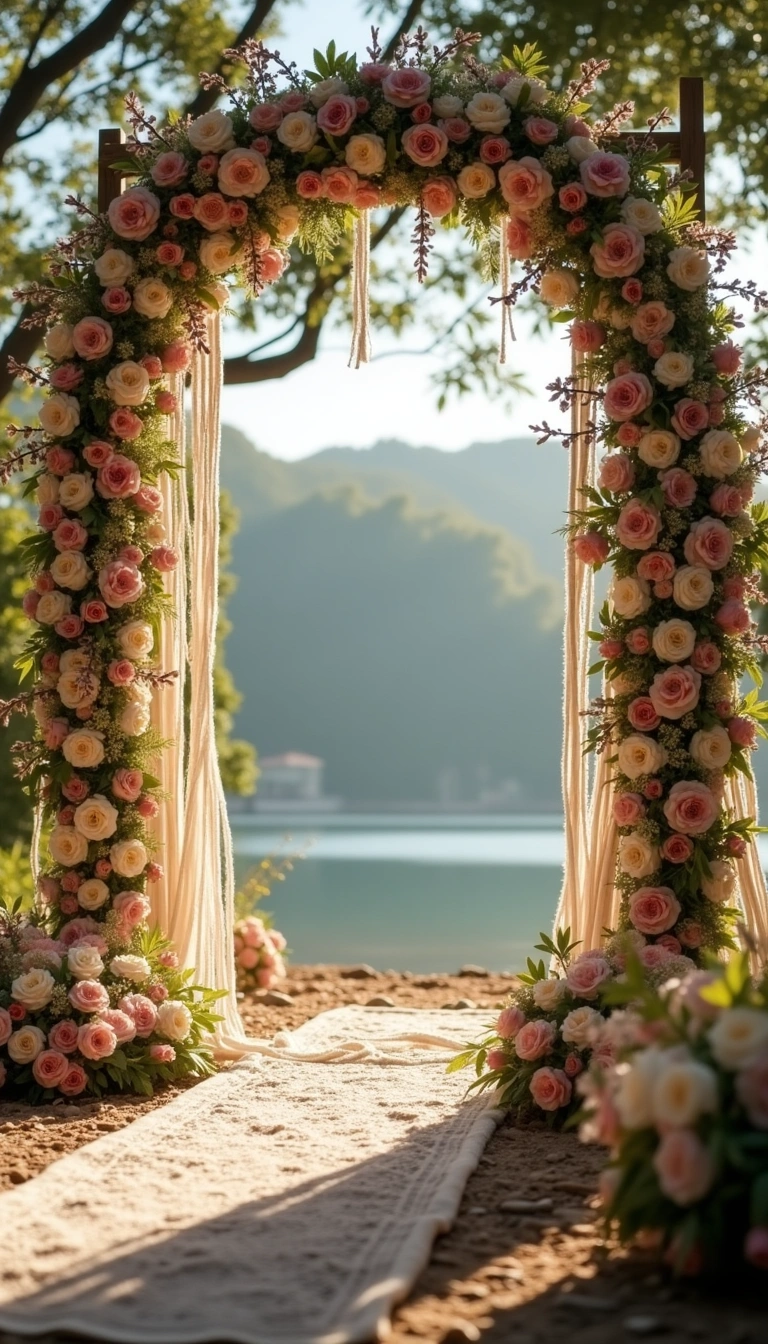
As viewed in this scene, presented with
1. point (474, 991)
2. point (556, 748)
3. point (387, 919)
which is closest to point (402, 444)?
point (556, 748)

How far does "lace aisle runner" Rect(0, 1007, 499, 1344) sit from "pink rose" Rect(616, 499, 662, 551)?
1547 millimetres

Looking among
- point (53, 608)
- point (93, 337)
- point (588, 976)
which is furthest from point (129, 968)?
point (93, 337)

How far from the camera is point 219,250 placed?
413cm

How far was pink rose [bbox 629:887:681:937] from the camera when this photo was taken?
366 cm

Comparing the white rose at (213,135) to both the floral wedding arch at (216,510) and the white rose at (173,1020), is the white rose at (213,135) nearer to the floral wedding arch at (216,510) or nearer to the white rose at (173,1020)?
the floral wedding arch at (216,510)

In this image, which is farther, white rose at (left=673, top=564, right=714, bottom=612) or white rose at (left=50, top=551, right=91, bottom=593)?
white rose at (left=50, top=551, right=91, bottom=593)

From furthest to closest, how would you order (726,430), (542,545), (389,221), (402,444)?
1. (402,444)
2. (542,545)
3. (389,221)
4. (726,430)

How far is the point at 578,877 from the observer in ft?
13.0

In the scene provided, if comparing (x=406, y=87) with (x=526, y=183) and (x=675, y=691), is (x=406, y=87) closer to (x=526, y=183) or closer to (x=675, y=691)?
(x=526, y=183)

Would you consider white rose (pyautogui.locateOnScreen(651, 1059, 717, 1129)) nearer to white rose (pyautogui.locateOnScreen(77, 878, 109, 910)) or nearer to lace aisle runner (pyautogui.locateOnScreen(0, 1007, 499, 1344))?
lace aisle runner (pyautogui.locateOnScreen(0, 1007, 499, 1344))

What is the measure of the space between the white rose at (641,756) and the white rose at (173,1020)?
1.44 metres

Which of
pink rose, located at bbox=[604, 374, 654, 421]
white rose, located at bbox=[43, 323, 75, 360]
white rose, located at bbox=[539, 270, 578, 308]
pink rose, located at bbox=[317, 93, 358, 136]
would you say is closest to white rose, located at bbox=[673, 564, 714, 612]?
pink rose, located at bbox=[604, 374, 654, 421]

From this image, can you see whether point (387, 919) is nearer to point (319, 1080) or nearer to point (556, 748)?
point (319, 1080)

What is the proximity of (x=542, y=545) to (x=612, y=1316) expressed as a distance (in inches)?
2536
